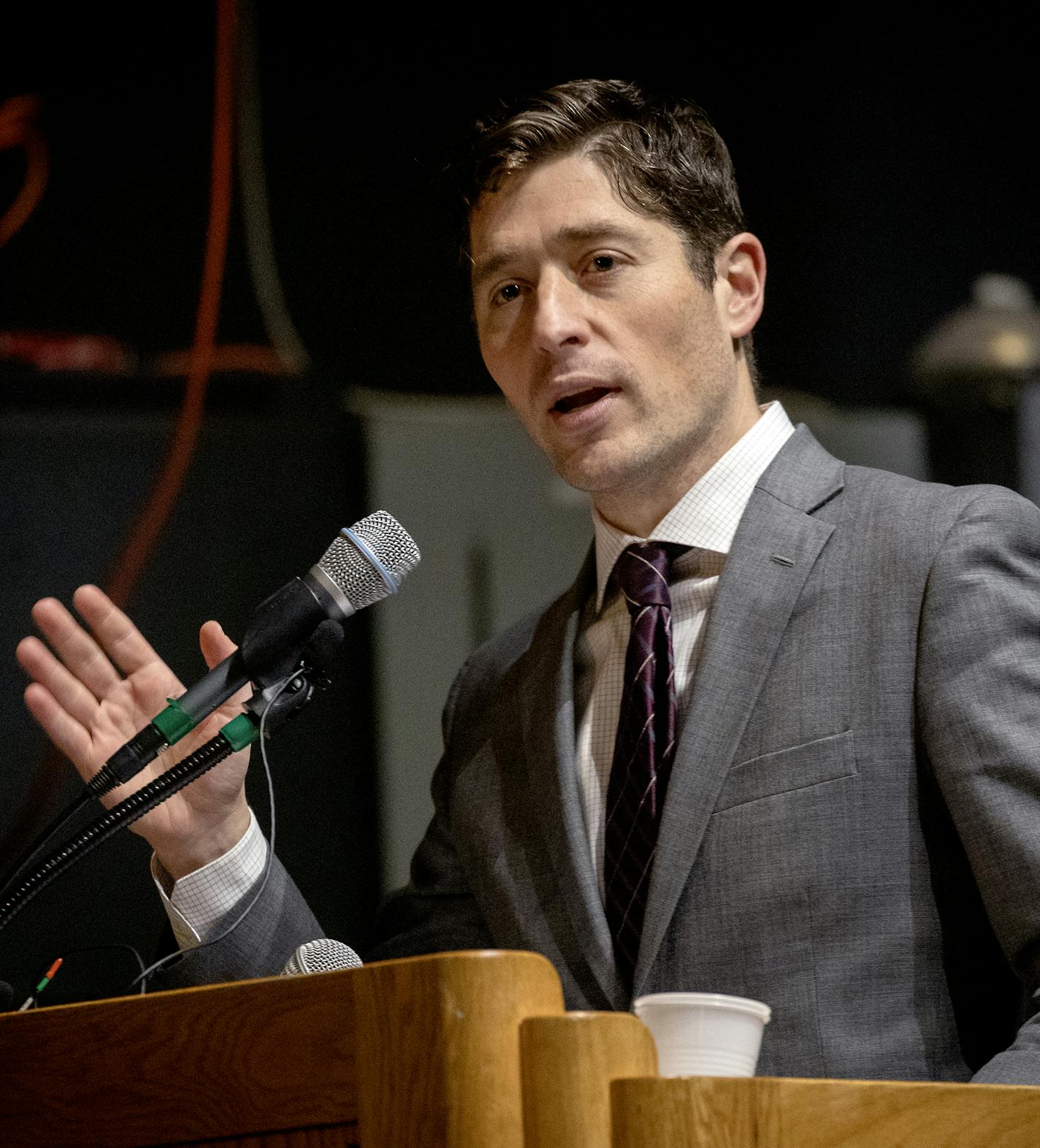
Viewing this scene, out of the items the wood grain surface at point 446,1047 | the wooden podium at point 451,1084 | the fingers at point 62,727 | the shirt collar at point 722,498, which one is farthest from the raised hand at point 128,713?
the wood grain surface at point 446,1047

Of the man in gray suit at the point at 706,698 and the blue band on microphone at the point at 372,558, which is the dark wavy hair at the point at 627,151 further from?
the blue band on microphone at the point at 372,558

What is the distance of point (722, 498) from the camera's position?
64.2 inches

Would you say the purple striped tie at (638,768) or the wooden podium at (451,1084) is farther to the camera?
the purple striped tie at (638,768)

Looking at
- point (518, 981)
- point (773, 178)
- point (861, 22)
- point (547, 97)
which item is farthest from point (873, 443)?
point (518, 981)

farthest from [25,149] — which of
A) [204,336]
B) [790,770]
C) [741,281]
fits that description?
[790,770]

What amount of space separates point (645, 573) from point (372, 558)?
449mm

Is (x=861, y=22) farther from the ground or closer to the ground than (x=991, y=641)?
farther from the ground

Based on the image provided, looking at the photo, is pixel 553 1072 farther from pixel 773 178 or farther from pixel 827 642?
pixel 773 178

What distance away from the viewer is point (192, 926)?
157 cm

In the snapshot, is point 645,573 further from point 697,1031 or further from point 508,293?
point 697,1031

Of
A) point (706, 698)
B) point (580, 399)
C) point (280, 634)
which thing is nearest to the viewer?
point (280, 634)

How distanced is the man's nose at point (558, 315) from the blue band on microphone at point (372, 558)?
45cm

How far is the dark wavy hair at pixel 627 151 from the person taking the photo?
5.51 ft

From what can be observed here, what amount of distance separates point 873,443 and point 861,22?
684 millimetres
